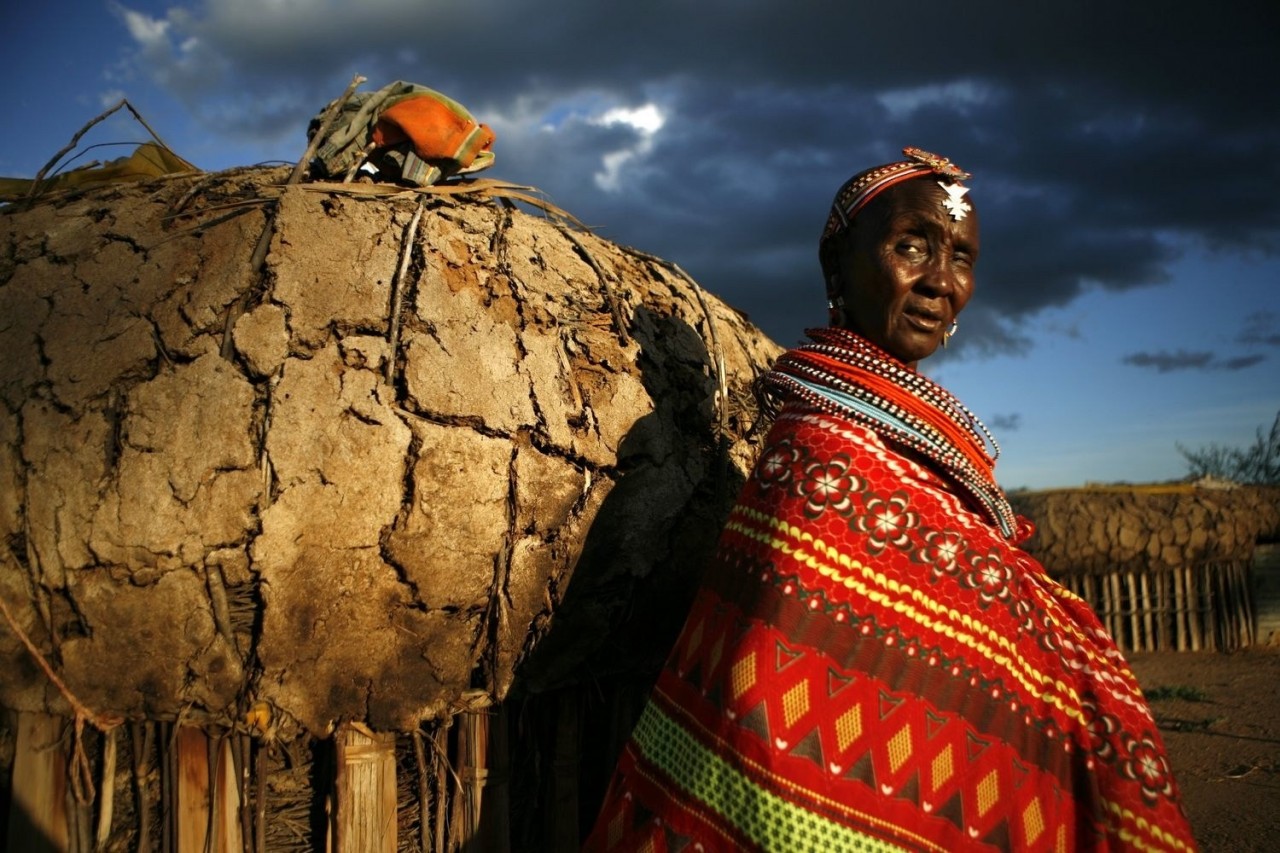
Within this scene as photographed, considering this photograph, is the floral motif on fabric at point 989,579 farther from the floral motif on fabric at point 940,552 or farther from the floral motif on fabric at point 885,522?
the floral motif on fabric at point 885,522

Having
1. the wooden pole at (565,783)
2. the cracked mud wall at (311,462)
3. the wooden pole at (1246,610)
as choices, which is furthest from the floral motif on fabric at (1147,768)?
the wooden pole at (1246,610)

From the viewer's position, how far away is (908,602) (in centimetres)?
167

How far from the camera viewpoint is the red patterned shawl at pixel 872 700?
5.13ft

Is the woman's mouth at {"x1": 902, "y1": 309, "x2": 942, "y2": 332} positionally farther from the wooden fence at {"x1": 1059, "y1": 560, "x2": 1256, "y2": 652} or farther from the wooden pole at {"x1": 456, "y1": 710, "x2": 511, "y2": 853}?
the wooden fence at {"x1": 1059, "y1": 560, "x2": 1256, "y2": 652}

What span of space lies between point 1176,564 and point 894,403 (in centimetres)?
1046

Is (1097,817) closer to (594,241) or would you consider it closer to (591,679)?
(591,679)

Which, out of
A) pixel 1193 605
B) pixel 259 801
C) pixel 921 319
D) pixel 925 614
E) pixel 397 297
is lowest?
pixel 1193 605

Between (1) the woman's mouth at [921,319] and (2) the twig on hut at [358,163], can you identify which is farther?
(2) the twig on hut at [358,163]

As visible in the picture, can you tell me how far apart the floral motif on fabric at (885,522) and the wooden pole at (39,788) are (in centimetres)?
178

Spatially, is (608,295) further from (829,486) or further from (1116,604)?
(1116,604)

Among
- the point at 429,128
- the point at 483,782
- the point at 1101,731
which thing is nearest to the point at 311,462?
the point at 483,782

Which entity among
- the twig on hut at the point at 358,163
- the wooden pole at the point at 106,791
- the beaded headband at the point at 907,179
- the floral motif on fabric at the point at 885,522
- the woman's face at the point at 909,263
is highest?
the twig on hut at the point at 358,163

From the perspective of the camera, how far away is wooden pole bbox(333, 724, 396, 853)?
1.91 m

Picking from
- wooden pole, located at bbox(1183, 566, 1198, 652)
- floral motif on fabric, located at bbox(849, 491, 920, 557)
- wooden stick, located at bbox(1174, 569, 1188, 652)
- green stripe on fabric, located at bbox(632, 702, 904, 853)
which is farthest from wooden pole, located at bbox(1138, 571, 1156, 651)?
green stripe on fabric, located at bbox(632, 702, 904, 853)
